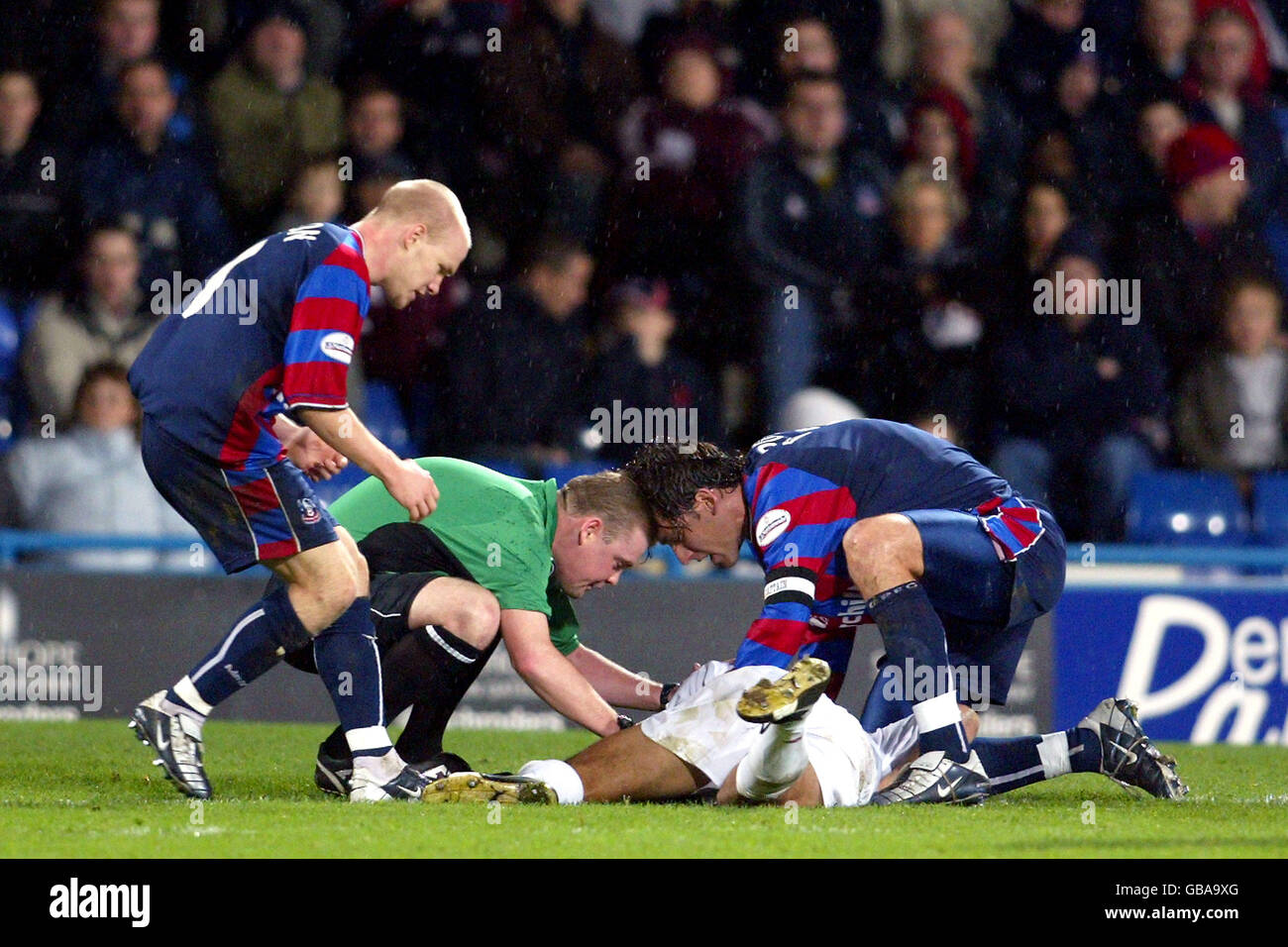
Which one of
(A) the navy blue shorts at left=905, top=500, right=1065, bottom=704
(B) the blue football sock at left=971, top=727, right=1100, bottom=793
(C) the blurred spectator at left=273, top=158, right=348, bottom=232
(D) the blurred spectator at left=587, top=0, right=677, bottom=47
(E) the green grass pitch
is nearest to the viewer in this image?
(E) the green grass pitch

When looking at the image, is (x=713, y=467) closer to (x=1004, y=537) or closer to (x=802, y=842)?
(x=1004, y=537)

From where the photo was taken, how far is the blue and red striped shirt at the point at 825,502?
472cm

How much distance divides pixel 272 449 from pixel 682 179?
4.53m

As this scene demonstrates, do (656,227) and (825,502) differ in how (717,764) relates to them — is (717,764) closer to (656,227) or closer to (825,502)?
(825,502)

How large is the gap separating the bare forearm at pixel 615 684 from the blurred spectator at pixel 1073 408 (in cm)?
364

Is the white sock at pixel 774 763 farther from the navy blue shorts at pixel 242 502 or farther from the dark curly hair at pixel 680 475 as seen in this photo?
the navy blue shorts at pixel 242 502

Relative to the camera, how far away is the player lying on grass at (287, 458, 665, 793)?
499 centimetres

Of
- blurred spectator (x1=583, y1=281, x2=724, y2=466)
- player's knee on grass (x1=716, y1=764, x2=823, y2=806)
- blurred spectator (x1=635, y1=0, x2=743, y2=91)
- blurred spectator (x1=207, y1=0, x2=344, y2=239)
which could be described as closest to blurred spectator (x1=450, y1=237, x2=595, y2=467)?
blurred spectator (x1=583, y1=281, x2=724, y2=466)

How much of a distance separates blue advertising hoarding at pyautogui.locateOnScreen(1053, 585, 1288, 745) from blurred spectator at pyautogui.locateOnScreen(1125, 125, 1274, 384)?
1.65 metres

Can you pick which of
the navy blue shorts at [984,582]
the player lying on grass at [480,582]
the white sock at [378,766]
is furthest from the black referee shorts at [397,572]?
the navy blue shorts at [984,582]

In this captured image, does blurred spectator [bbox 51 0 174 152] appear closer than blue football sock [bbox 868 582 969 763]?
No

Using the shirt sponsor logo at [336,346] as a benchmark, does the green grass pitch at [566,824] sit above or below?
below

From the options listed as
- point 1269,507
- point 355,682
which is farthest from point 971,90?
point 355,682

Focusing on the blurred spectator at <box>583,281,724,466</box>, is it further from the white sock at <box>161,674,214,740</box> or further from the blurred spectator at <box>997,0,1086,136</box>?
the white sock at <box>161,674,214,740</box>
